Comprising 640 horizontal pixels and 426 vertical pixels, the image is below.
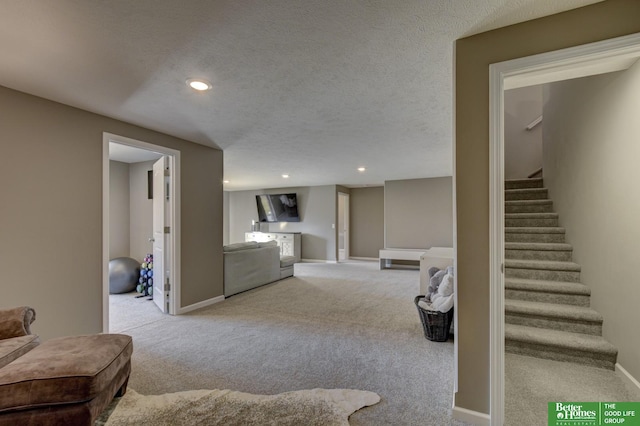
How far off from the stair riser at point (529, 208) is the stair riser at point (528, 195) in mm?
204

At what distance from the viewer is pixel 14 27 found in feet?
4.90

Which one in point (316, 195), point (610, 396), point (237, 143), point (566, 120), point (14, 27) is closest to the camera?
point (14, 27)

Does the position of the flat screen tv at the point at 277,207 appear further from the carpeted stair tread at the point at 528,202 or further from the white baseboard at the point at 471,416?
the white baseboard at the point at 471,416

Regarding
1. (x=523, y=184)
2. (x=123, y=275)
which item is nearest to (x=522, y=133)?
(x=523, y=184)

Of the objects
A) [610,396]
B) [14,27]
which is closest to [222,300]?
[14,27]

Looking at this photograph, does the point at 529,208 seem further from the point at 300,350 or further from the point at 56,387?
the point at 56,387

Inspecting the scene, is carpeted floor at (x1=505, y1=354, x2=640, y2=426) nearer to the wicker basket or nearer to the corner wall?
the wicker basket

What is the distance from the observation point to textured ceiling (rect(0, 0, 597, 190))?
140 cm

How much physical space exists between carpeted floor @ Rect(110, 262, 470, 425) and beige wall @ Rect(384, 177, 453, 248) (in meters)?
3.04

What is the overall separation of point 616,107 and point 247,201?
28.1 ft

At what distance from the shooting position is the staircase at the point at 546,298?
2.26m

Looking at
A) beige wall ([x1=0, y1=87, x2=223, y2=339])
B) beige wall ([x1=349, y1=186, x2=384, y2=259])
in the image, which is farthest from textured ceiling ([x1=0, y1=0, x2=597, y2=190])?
beige wall ([x1=349, y1=186, x2=384, y2=259])

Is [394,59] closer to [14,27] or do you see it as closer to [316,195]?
[14,27]

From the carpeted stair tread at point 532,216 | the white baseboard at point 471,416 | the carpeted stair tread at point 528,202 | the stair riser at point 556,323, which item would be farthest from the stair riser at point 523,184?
the white baseboard at point 471,416
